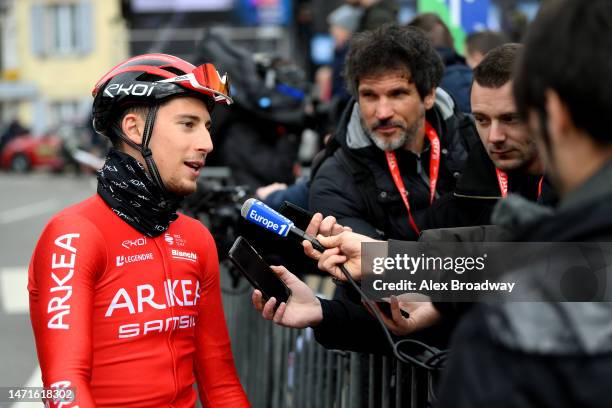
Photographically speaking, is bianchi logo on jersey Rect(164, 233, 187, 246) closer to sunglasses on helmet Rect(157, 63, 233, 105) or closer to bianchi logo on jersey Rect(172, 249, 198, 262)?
bianchi logo on jersey Rect(172, 249, 198, 262)

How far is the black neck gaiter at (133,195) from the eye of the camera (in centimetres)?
287

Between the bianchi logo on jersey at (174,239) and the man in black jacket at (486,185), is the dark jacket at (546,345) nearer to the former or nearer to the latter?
the man in black jacket at (486,185)

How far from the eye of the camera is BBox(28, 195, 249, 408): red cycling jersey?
2.56 meters

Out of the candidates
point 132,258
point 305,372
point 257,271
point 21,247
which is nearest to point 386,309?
point 257,271

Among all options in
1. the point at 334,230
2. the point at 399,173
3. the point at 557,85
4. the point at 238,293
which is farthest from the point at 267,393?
the point at 557,85


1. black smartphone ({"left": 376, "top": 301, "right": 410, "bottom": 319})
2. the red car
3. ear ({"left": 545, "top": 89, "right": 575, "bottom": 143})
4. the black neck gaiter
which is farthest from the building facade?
ear ({"left": 545, "top": 89, "right": 575, "bottom": 143})

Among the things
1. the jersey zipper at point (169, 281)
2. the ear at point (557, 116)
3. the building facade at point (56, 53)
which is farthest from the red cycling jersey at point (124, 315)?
the building facade at point (56, 53)

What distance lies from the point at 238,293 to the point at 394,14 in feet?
8.96

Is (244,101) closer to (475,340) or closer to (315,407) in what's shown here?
(315,407)

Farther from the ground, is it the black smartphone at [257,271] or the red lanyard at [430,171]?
the red lanyard at [430,171]

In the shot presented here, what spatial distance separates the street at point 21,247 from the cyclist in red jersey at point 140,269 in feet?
2.32

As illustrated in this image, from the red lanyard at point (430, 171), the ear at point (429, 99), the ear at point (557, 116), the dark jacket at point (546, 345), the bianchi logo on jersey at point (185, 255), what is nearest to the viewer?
the dark jacket at point (546, 345)

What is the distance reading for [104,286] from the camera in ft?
8.97

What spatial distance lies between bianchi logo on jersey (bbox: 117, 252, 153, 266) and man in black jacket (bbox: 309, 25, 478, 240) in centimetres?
80
